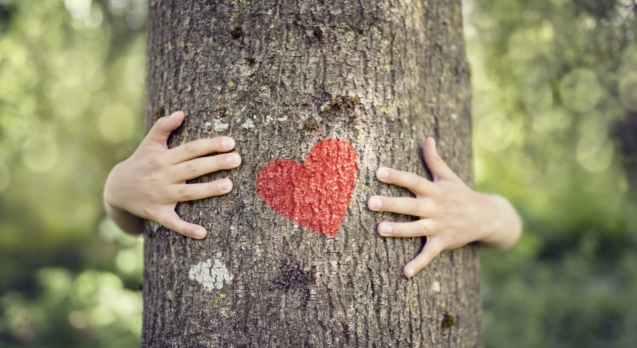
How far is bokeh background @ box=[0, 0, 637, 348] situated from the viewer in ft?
8.66

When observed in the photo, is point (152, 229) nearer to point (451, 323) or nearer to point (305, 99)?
point (305, 99)

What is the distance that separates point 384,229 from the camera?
4.39 feet

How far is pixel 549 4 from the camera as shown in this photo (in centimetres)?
243

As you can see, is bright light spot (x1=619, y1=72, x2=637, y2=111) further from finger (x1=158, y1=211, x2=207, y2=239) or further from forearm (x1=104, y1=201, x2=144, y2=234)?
forearm (x1=104, y1=201, x2=144, y2=234)

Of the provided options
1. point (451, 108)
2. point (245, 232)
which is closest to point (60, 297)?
point (245, 232)

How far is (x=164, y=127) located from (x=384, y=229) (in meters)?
0.79

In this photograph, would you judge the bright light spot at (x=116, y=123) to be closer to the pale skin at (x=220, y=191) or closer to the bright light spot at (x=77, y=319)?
the bright light spot at (x=77, y=319)

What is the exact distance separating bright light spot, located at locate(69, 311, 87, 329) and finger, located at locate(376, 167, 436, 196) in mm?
5190

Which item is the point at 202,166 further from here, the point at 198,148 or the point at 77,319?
the point at 77,319

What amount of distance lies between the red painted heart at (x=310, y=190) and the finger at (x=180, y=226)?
0.23 meters

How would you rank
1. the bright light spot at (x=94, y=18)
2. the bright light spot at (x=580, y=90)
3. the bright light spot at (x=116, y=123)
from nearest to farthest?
the bright light spot at (x=580, y=90)
the bright light spot at (x=94, y=18)
the bright light spot at (x=116, y=123)

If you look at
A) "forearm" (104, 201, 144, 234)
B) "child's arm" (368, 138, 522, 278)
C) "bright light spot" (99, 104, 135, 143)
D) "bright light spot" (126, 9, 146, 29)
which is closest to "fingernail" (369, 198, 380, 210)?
"child's arm" (368, 138, 522, 278)

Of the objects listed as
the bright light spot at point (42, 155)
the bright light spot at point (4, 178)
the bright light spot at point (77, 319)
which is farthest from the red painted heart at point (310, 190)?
the bright light spot at point (4, 178)

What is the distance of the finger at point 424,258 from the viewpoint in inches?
53.9
